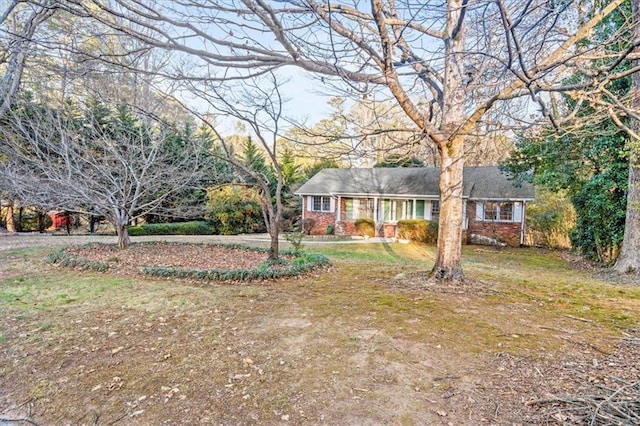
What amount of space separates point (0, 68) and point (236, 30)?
1349cm

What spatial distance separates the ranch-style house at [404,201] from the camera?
16.2 metres

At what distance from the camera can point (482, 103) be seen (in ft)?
17.7

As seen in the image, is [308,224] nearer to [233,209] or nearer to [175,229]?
[233,209]

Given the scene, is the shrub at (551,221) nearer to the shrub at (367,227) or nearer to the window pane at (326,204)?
the shrub at (367,227)

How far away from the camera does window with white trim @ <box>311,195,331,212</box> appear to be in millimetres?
20312

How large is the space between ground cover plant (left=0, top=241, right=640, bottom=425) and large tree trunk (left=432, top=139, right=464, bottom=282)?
1.97ft

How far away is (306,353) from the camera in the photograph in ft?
11.3

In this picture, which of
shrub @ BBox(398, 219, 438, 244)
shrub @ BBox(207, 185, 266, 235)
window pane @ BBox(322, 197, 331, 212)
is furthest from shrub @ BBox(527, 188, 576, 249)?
shrub @ BBox(207, 185, 266, 235)

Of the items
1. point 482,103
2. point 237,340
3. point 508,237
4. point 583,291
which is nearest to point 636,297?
point 583,291

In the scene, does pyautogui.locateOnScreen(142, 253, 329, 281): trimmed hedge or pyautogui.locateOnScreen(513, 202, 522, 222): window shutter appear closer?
pyautogui.locateOnScreen(142, 253, 329, 281): trimmed hedge

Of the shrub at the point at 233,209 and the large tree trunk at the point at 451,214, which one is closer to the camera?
the large tree trunk at the point at 451,214

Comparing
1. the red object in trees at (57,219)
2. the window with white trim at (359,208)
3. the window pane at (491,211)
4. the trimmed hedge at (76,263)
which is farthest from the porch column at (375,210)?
the red object in trees at (57,219)

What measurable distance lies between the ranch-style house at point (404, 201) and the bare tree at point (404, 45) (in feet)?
35.7

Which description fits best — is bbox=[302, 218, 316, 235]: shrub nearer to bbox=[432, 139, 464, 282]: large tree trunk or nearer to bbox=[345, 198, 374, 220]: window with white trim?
bbox=[345, 198, 374, 220]: window with white trim
